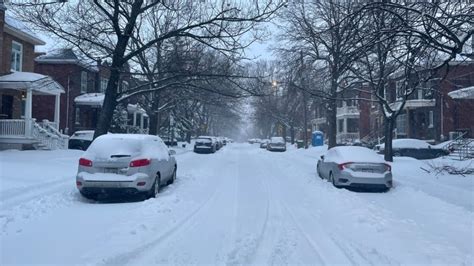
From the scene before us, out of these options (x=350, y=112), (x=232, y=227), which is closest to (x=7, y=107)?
(x=232, y=227)

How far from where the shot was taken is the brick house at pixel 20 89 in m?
23.6

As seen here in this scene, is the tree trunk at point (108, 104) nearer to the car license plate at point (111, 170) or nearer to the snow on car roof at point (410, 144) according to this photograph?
the car license plate at point (111, 170)

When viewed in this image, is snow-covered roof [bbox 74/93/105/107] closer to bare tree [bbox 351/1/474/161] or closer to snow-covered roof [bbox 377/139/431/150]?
snow-covered roof [bbox 377/139/431/150]

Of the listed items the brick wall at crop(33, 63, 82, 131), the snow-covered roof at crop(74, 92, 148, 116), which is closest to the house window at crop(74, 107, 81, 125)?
the brick wall at crop(33, 63, 82, 131)

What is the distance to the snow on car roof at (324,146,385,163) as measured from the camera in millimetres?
14008

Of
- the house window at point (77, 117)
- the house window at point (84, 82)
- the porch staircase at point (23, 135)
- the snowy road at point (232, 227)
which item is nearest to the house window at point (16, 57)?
the porch staircase at point (23, 135)

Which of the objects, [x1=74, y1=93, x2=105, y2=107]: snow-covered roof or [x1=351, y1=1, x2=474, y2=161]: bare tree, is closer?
[x1=351, y1=1, x2=474, y2=161]: bare tree

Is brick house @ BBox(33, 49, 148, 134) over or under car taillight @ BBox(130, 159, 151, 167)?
over

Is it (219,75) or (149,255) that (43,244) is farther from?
(219,75)

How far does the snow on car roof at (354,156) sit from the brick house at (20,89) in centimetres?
1578

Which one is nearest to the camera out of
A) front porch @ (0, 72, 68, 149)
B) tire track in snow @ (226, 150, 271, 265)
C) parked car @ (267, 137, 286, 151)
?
tire track in snow @ (226, 150, 271, 265)

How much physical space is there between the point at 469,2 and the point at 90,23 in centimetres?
1477

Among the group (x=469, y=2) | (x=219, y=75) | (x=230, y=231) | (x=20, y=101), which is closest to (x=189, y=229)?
(x=230, y=231)

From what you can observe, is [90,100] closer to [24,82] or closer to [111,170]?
[24,82]
